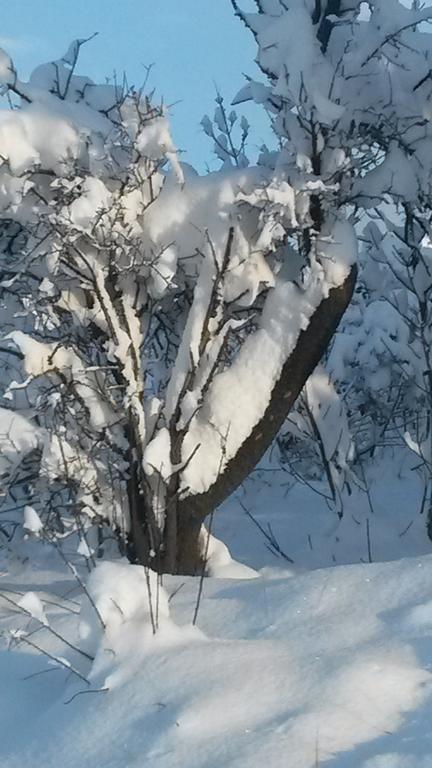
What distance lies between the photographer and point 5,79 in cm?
549

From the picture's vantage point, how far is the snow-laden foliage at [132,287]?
17.6ft

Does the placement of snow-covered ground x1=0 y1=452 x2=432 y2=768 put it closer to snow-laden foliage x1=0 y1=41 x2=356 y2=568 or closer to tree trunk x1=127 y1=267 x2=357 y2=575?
tree trunk x1=127 y1=267 x2=357 y2=575

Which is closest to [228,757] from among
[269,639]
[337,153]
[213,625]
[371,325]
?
[269,639]

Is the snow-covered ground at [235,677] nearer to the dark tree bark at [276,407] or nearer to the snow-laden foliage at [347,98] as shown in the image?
the dark tree bark at [276,407]

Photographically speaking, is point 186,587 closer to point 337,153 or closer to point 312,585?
point 312,585

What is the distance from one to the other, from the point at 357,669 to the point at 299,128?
381cm

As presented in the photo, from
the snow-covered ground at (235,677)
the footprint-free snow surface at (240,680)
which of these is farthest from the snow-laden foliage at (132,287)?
the footprint-free snow surface at (240,680)

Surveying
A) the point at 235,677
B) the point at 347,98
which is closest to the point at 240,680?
the point at 235,677

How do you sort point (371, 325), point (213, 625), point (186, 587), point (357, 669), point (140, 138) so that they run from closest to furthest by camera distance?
1. point (357, 669)
2. point (213, 625)
3. point (186, 587)
4. point (140, 138)
5. point (371, 325)

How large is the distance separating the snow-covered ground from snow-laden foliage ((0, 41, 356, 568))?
1253 millimetres

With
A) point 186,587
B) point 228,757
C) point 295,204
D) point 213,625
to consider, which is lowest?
point 228,757

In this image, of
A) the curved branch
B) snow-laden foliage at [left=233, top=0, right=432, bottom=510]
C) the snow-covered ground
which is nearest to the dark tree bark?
the curved branch

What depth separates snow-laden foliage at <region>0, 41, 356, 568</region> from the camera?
536cm

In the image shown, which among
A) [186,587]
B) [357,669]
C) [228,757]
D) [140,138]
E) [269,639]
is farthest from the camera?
[140,138]
